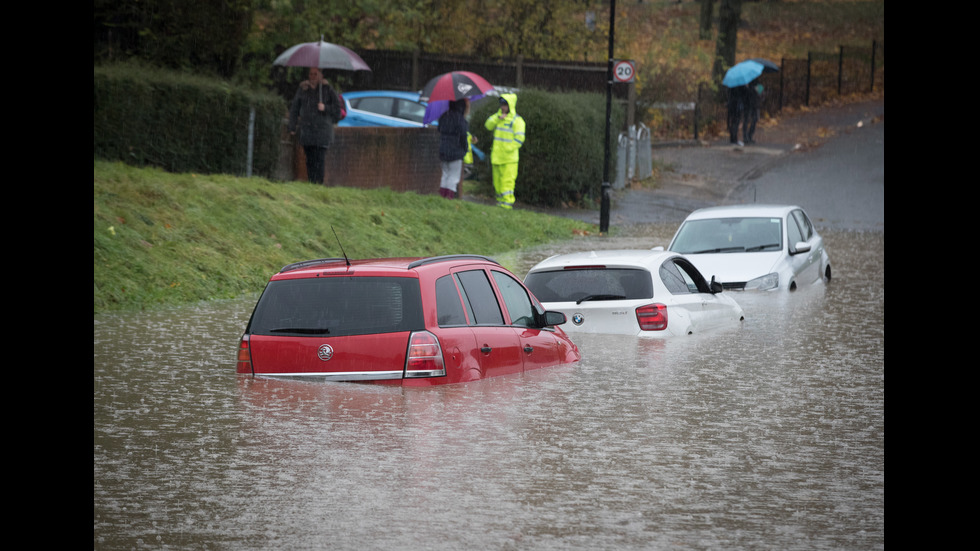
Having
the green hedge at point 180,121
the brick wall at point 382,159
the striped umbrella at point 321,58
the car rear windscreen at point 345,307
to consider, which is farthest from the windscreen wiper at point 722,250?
the car rear windscreen at point 345,307

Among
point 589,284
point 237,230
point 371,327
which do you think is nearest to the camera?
point 371,327

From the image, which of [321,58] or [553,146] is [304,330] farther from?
[553,146]

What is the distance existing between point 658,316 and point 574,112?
1531cm

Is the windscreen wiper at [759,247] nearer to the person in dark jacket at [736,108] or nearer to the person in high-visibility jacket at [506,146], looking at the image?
the person in high-visibility jacket at [506,146]

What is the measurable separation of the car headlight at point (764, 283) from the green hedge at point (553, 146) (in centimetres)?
1040

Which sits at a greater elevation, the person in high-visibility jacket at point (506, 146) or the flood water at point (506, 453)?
the person in high-visibility jacket at point (506, 146)

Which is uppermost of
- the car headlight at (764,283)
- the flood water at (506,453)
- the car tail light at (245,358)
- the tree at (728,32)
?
the tree at (728,32)

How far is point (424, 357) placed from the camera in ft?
30.3

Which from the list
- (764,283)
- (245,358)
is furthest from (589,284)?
(764,283)

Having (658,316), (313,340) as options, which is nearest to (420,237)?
(658,316)

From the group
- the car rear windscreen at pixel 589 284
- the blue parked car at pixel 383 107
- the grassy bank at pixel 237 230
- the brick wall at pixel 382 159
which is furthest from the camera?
the blue parked car at pixel 383 107

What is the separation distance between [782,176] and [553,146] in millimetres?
9237

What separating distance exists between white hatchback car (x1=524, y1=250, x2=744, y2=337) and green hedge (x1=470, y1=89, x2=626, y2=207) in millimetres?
13659

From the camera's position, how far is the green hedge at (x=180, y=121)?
63.1 ft
